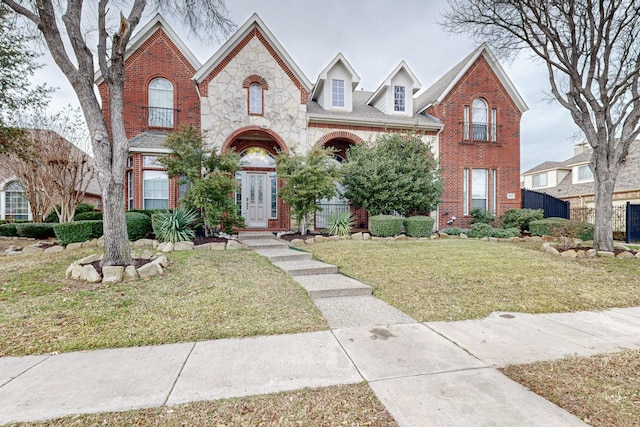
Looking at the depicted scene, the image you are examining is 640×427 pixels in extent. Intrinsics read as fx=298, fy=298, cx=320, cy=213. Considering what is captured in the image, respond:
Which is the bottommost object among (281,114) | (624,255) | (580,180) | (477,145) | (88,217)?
(624,255)

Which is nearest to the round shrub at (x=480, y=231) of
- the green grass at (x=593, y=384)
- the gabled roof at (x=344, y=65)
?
the gabled roof at (x=344, y=65)

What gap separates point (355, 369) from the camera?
110 inches

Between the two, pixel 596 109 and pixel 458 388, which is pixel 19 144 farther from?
pixel 596 109

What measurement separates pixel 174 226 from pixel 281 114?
635 cm

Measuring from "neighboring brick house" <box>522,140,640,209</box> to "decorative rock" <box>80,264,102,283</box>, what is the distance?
73.7ft

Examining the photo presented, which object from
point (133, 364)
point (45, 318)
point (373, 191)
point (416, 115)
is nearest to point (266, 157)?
point (373, 191)

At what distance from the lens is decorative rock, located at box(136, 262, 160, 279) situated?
19.5 ft

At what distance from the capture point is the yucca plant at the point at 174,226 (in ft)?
29.9

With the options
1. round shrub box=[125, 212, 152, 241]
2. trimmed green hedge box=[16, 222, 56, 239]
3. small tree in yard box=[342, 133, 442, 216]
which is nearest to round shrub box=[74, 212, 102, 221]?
trimmed green hedge box=[16, 222, 56, 239]

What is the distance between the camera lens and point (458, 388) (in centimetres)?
250

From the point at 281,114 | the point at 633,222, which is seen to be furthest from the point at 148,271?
the point at 633,222

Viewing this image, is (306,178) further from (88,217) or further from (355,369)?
(88,217)

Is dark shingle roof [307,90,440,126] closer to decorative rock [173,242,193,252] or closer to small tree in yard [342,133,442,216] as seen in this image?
small tree in yard [342,133,442,216]

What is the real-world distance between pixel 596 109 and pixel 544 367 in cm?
999
